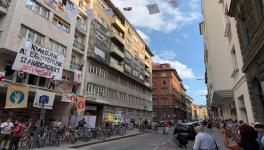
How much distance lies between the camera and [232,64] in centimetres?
1686

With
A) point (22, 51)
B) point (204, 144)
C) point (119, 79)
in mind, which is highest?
point (119, 79)

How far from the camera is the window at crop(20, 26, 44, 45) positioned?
2021 cm

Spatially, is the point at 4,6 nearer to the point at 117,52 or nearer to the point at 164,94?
the point at 117,52

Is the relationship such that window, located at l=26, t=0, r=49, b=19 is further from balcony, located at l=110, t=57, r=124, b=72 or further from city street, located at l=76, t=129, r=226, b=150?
balcony, located at l=110, t=57, r=124, b=72

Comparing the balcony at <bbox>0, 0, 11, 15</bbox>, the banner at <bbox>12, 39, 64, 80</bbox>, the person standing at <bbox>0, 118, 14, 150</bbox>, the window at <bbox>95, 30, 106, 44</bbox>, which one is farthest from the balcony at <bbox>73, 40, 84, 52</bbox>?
the person standing at <bbox>0, 118, 14, 150</bbox>

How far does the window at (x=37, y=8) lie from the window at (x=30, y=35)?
2.14 meters

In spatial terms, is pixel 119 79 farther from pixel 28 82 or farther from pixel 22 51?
pixel 22 51

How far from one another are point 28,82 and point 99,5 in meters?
20.8

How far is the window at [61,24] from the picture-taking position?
24.7 metres

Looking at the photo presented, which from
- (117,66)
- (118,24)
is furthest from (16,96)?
(118,24)

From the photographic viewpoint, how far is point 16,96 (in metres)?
16.9

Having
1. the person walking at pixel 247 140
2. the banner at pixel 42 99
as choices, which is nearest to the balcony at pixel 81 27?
the banner at pixel 42 99

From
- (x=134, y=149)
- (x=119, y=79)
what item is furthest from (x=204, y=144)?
(x=119, y=79)

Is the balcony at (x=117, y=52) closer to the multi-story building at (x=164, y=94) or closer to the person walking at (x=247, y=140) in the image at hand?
the person walking at (x=247, y=140)
